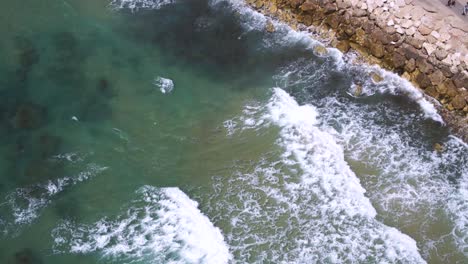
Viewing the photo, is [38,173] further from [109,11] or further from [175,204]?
[109,11]

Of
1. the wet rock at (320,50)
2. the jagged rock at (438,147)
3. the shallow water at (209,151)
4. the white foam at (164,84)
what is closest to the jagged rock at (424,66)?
the shallow water at (209,151)

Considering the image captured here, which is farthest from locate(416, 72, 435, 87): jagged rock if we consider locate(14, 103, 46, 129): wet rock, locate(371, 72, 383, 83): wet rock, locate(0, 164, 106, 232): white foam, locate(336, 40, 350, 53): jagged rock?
locate(14, 103, 46, 129): wet rock

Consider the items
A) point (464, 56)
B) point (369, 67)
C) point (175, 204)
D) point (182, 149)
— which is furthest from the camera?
point (369, 67)

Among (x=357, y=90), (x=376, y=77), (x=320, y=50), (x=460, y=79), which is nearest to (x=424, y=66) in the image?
(x=460, y=79)

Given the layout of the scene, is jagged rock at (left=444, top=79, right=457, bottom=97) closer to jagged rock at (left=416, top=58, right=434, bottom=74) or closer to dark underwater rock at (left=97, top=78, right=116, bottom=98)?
jagged rock at (left=416, top=58, right=434, bottom=74)

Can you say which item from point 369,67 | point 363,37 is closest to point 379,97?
point 369,67

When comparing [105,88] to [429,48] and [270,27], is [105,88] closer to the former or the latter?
[270,27]
